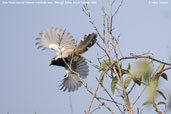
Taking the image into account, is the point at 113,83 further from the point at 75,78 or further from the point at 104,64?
the point at 75,78

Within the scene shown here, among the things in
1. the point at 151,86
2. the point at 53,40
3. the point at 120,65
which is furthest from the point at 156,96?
the point at 53,40

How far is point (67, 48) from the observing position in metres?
3.75

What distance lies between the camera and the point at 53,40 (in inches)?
160

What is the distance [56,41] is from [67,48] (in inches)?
8.2

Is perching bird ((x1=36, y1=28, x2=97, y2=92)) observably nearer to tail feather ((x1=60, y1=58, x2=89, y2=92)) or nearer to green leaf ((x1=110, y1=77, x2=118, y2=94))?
tail feather ((x1=60, y1=58, x2=89, y2=92))

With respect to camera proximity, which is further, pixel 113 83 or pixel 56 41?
pixel 56 41

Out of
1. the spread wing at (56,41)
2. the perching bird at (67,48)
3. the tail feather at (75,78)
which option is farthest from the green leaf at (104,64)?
the tail feather at (75,78)

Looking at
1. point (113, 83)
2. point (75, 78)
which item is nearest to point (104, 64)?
point (113, 83)

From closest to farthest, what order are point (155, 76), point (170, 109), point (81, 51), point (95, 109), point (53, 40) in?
point (170, 109) < point (155, 76) < point (95, 109) < point (81, 51) < point (53, 40)

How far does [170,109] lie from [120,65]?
356 mm

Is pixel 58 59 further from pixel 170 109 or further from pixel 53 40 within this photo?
pixel 170 109

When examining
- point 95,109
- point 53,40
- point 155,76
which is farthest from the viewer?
point 53,40

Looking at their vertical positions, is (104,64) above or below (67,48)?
below

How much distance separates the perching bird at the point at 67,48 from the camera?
3645 millimetres
